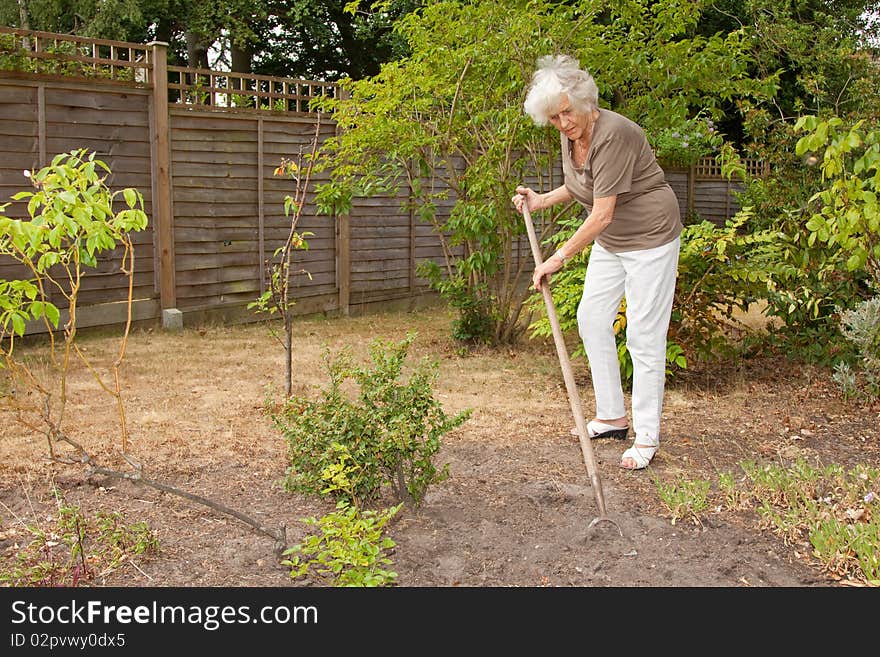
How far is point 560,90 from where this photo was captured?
3.91 metres

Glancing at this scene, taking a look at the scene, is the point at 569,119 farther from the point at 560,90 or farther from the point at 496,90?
the point at 496,90

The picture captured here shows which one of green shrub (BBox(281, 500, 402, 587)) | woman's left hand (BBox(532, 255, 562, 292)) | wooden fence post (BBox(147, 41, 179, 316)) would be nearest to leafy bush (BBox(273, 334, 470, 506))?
green shrub (BBox(281, 500, 402, 587))

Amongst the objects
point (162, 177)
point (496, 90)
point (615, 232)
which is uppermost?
point (496, 90)

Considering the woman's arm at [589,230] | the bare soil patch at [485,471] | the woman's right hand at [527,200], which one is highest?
the woman's right hand at [527,200]

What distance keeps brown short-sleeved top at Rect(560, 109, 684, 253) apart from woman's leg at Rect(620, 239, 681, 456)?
80mm

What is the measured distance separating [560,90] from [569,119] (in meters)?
0.15

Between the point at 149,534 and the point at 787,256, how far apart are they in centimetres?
435

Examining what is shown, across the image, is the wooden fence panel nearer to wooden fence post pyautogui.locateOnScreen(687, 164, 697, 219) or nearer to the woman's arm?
the woman's arm

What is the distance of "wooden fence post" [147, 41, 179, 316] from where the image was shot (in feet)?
24.8

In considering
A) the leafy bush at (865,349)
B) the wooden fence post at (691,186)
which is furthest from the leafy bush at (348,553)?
the wooden fence post at (691,186)

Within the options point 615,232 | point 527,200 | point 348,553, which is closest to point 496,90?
point 527,200

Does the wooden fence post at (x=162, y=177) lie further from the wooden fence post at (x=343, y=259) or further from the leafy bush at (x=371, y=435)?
the leafy bush at (x=371, y=435)

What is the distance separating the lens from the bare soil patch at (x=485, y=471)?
3.08 m

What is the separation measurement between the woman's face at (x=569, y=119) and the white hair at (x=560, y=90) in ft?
0.04
